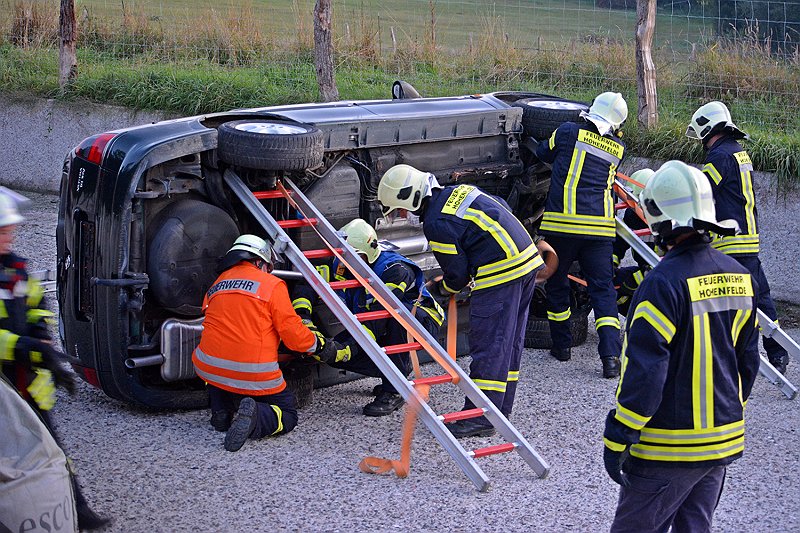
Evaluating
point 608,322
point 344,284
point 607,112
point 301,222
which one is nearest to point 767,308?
point 608,322

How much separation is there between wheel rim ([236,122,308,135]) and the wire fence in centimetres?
550

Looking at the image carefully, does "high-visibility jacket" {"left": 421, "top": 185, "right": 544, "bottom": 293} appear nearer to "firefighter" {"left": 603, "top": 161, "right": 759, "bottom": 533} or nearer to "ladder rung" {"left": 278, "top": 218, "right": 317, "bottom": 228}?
"ladder rung" {"left": 278, "top": 218, "right": 317, "bottom": 228}

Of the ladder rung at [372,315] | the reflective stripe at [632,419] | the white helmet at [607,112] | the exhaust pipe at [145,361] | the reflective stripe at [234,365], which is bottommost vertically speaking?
the exhaust pipe at [145,361]

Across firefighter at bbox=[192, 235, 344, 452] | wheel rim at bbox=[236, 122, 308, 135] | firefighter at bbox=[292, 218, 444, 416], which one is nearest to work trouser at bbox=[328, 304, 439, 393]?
firefighter at bbox=[292, 218, 444, 416]

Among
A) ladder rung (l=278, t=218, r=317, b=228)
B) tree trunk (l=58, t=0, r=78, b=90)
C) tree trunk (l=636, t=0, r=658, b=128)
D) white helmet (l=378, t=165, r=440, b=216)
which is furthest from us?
tree trunk (l=58, t=0, r=78, b=90)

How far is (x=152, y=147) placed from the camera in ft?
19.0

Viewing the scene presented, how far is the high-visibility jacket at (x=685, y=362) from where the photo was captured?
360 centimetres

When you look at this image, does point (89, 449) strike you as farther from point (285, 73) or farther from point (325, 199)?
point (285, 73)

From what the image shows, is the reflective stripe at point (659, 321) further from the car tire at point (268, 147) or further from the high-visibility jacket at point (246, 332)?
the car tire at point (268, 147)

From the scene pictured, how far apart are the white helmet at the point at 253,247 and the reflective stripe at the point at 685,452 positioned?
9.02 feet

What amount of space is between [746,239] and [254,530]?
165 inches

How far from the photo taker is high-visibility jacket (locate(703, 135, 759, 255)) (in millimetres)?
7211

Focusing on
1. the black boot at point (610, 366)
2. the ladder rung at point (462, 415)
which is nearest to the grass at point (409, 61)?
the black boot at point (610, 366)

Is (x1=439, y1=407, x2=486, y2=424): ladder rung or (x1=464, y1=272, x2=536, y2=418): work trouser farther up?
(x1=464, y1=272, x2=536, y2=418): work trouser
